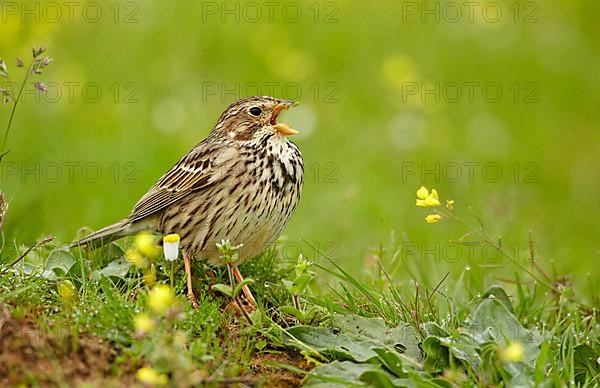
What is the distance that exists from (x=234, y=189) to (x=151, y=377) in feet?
7.15

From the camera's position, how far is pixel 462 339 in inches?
202

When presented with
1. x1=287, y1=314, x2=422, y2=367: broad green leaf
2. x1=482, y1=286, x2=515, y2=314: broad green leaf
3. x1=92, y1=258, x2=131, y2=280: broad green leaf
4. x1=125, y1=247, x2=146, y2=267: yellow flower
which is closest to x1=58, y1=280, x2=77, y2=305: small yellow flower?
x1=92, y1=258, x2=131, y2=280: broad green leaf

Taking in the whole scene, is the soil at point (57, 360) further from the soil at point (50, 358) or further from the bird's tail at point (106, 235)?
the bird's tail at point (106, 235)

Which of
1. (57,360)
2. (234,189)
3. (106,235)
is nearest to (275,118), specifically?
(234,189)

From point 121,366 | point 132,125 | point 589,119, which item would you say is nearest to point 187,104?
point 132,125

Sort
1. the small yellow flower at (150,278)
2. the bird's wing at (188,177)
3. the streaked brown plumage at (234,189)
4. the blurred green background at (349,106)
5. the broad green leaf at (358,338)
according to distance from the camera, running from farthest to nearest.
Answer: the blurred green background at (349,106)
the bird's wing at (188,177)
the streaked brown plumage at (234,189)
the small yellow flower at (150,278)
the broad green leaf at (358,338)

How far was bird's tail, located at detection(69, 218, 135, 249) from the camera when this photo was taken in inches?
247

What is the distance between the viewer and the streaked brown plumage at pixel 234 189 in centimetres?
598

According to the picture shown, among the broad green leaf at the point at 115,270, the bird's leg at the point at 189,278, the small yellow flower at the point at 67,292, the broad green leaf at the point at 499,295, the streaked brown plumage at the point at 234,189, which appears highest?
the streaked brown plumage at the point at 234,189

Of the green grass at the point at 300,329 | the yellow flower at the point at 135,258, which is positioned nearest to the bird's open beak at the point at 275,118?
the green grass at the point at 300,329

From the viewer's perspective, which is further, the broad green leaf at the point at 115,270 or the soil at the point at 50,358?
the broad green leaf at the point at 115,270

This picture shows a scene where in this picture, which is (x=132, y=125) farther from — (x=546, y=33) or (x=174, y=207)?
(x=546, y=33)

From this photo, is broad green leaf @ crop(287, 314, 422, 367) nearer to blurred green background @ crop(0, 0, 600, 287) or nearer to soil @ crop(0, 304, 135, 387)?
soil @ crop(0, 304, 135, 387)

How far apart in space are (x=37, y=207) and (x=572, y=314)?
422cm
